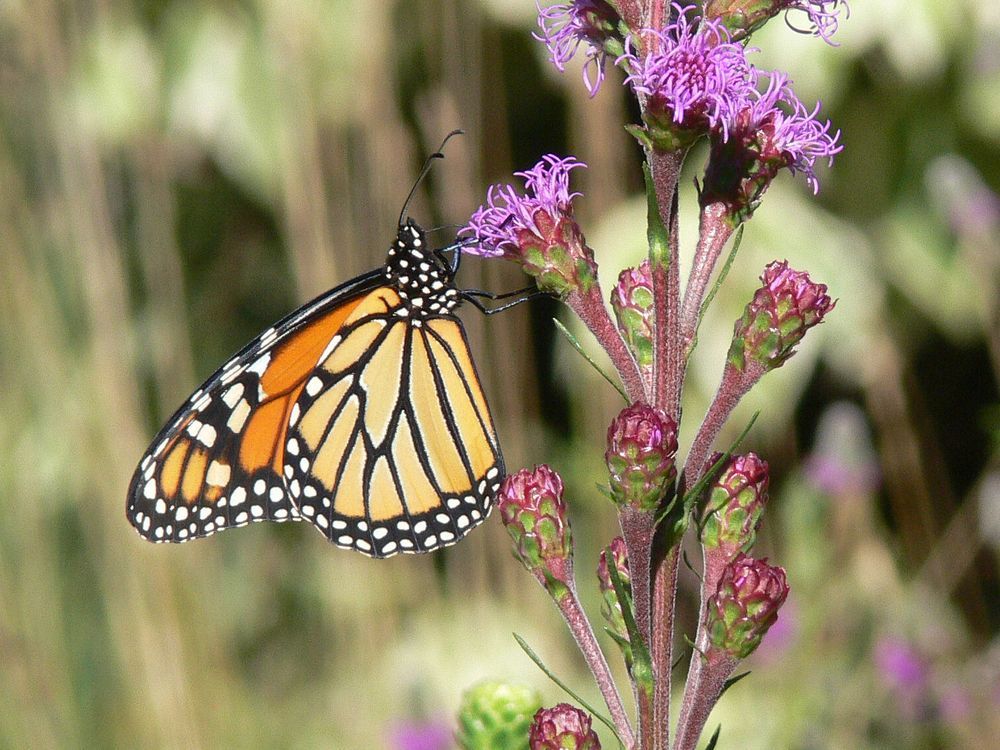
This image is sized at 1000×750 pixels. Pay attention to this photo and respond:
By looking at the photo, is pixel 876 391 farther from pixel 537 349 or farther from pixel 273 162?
pixel 273 162

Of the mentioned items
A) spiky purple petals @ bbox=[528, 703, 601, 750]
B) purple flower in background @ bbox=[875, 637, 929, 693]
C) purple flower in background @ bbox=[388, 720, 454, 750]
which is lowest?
purple flower in background @ bbox=[875, 637, 929, 693]

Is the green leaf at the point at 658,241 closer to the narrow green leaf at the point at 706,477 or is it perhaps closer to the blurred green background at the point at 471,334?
the narrow green leaf at the point at 706,477

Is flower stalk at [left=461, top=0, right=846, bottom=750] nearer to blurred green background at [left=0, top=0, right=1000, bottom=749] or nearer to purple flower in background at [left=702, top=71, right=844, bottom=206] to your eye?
purple flower in background at [left=702, top=71, right=844, bottom=206]

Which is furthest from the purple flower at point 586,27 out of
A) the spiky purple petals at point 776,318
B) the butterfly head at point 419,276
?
the butterfly head at point 419,276

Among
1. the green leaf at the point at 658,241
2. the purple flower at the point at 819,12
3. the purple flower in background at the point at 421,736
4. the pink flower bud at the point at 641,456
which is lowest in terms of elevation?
the purple flower in background at the point at 421,736

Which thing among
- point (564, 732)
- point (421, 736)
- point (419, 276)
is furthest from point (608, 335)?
point (421, 736)

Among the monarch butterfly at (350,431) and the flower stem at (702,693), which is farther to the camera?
the monarch butterfly at (350,431)

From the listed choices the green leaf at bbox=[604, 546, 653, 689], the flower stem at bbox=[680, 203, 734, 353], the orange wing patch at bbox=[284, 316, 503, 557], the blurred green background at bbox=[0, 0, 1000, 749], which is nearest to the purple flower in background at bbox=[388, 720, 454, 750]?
the blurred green background at bbox=[0, 0, 1000, 749]
